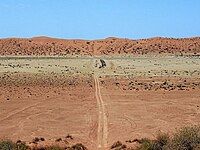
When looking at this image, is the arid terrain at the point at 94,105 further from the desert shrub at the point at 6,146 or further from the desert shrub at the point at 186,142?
the desert shrub at the point at 186,142

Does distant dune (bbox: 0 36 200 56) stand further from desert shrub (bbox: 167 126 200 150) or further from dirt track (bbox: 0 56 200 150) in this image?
desert shrub (bbox: 167 126 200 150)

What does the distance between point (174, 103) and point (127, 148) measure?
16.6 m

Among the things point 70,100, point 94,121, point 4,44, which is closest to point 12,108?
point 70,100

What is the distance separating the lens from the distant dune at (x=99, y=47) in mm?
123375

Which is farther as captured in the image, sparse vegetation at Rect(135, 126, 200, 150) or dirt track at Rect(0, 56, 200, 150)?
dirt track at Rect(0, 56, 200, 150)

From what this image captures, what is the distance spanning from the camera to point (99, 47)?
13338 centimetres

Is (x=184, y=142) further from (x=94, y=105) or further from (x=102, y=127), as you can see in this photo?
(x=94, y=105)

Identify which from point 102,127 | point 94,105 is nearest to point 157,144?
point 102,127

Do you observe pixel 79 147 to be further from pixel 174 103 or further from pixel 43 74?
pixel 43 74

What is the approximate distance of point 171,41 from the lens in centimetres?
13988

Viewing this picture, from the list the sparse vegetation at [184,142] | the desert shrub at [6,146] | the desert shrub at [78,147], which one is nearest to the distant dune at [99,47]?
the desert shrub at [78,147]

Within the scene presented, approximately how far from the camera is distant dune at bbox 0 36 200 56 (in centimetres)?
12338

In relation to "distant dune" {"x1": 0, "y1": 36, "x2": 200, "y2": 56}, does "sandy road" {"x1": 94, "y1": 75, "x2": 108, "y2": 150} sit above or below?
below

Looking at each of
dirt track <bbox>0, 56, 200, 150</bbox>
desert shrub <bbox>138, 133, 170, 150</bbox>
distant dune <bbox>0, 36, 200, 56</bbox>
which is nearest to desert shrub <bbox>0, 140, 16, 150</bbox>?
dirt track <bbox>0, 56, 200, 150</bbox>
